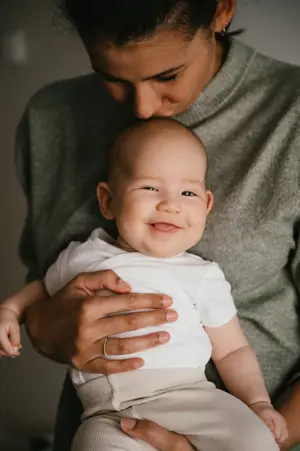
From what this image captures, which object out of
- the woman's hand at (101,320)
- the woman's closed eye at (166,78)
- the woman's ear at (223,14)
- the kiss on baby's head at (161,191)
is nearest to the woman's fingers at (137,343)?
the woman's hand at (101,320)

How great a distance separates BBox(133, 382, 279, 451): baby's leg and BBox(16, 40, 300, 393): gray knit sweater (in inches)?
4.2

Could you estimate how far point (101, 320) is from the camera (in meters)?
0.78

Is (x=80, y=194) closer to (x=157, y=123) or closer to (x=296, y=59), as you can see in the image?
(x=157, y=123)

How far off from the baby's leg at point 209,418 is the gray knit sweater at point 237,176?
0.11 metres

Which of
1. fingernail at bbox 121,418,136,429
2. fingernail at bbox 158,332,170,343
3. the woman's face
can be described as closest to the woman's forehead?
the woman's face

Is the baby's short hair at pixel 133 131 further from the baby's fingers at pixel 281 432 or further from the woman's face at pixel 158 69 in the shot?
the baby's fingers at pixel 281 432

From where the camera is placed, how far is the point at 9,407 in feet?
3.91

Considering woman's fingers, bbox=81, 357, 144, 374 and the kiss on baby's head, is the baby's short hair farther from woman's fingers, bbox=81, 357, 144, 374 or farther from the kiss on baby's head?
woman's fingers, bbox=81, 357, 144, 374

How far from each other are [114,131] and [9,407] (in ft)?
2.02

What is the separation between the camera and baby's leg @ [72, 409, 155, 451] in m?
0.71

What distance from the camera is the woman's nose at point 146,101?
2.64 ft

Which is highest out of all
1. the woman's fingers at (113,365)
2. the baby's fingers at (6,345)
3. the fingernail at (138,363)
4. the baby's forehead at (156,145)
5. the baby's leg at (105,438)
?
the baby's forehead at (156,145)

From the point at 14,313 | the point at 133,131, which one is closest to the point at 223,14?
the point at 133,131

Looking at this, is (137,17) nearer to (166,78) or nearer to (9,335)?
(166,78)
